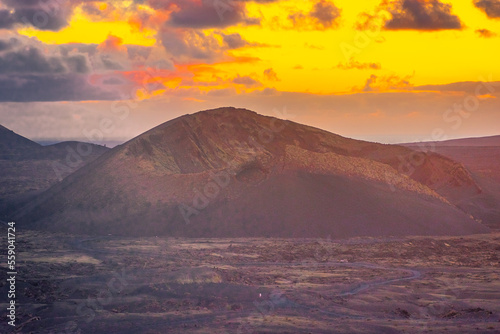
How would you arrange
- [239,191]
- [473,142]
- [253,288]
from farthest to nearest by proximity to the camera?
[473,142] < [239,191] < [253,288]

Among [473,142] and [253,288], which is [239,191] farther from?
[473,142]

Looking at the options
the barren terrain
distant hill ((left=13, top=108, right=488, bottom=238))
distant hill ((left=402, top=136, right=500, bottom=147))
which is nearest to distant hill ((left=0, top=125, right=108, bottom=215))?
distant hill ((left=13, top=108, right=488, bottom=238))

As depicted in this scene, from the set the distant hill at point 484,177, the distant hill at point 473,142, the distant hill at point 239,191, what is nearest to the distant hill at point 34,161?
the distant hill at point 239,191

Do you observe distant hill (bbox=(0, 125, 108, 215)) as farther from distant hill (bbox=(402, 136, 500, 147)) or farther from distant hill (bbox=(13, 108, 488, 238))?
distant hill (bbox=(402, 136, 500, 147))

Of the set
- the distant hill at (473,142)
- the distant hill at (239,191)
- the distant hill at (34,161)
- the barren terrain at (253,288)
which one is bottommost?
the barren terrain at (253,288)

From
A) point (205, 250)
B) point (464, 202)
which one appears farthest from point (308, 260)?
point (464, 202)

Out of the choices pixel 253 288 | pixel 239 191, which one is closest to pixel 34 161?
pixel 239 191

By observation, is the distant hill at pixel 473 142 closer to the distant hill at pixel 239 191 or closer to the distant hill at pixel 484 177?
the distant hill at pixel 484 177
